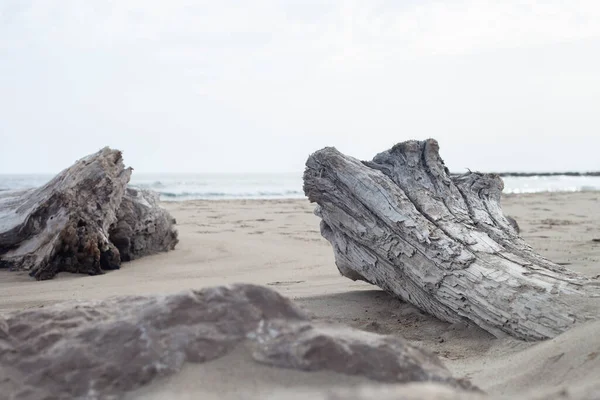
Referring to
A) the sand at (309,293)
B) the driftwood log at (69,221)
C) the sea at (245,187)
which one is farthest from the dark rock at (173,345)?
the sea at (245,187)

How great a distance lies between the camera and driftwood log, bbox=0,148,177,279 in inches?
191

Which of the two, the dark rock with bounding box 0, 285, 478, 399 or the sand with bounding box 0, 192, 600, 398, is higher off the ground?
the dark rock with bounding box 0, 285, 478, 399

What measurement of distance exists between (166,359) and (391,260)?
2155 millimetres

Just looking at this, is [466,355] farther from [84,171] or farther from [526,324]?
[84,171]

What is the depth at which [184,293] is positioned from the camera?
1.76 meters

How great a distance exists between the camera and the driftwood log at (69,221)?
4.85m

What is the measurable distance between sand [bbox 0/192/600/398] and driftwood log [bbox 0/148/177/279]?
0.62ft

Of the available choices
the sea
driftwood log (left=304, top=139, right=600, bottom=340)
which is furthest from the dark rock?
the sea

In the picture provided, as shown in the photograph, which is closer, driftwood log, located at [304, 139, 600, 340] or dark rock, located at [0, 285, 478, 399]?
dark rock, located at [0, 285, 478, 399]

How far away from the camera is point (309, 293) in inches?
164

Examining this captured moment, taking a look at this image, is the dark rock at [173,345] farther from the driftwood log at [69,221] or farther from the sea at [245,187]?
the sea at [245,187]

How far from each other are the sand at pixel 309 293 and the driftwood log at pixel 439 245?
0.47ft

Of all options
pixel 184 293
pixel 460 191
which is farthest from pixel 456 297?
pixel 184 293

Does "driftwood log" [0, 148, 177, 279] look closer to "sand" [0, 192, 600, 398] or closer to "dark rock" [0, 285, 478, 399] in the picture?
"sand" [0, 192, 600, 398]
